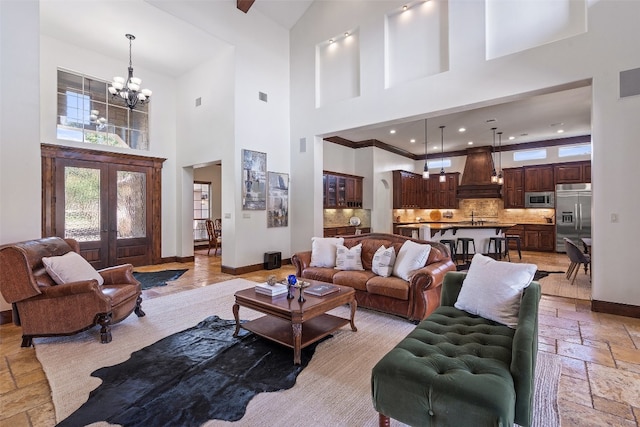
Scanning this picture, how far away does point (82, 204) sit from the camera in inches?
253

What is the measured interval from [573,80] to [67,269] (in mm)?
6446

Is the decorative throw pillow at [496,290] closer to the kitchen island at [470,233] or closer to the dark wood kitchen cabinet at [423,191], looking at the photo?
the kitchen island at [470,233]

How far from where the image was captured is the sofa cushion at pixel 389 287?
350 cm

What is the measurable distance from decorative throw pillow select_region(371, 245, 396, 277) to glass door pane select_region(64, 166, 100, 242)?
607 centimetres

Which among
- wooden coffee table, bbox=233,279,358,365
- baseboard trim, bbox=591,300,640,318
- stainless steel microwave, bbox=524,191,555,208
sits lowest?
baseboard trim, bbox=591,300,640,318

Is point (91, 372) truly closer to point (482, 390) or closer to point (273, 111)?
point (482, 390)

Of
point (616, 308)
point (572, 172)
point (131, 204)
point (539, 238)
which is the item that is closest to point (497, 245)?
point (539, 238)

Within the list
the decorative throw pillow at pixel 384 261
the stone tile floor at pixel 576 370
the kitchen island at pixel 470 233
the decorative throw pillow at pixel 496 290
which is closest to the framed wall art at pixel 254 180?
the decorative throw pillow at pixel 384 261

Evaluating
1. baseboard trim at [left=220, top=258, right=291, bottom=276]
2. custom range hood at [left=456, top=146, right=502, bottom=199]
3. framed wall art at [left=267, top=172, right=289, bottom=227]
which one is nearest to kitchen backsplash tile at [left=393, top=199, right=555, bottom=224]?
custom range hood at [left=456, top=146, right=502, bottom=199]

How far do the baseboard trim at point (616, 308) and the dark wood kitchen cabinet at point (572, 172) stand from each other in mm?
6722

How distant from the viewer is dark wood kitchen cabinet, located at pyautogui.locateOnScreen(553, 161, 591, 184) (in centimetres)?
886

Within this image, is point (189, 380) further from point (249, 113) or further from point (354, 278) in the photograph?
point (249, 113)

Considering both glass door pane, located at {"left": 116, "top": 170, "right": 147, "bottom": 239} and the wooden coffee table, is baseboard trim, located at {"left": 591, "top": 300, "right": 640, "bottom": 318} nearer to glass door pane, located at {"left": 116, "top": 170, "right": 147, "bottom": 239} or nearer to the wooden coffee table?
the wooden coffee table

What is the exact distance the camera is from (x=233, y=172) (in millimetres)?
6324
